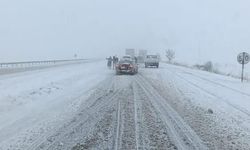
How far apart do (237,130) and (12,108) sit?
9.77 metres

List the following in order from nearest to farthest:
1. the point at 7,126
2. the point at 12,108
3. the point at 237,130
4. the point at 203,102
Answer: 1. the point at 237,130
2. the point at 7,126
3. the point at 12,108
4. the point at 203,102

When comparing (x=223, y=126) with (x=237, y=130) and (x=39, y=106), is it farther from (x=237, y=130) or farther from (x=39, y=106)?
(x=39, y=106)

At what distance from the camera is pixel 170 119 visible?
15.6m

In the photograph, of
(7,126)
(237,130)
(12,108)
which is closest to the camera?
(237,130)

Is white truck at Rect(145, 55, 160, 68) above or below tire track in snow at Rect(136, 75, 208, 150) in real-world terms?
below

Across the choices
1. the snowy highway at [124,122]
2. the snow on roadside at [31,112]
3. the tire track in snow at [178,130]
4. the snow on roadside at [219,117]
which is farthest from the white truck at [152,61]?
the tire track in snow at [178,130]

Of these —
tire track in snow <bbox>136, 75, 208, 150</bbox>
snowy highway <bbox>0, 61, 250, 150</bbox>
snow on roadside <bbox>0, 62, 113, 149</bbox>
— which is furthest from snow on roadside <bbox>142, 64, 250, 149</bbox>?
snow on roadside <bbox>0, 62, 113, 149</bbox>

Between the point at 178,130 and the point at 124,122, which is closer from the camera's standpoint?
the point at 178,130

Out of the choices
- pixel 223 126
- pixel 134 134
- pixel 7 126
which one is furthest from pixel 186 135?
pixel 7 126

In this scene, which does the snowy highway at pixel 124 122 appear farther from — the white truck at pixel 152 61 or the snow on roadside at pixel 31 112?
the white truck at pixel 152 61

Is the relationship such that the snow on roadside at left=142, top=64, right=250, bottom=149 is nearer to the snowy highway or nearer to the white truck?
the snowy highway

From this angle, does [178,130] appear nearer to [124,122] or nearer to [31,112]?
[124,122]

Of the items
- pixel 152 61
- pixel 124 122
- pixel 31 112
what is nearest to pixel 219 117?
pixel 124 122

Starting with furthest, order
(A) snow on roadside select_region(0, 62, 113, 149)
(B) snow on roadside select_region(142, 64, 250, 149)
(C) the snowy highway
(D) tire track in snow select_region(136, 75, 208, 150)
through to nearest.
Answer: (A) snow on roadside select_region(0, 62, 113, 149) < (B) snow on roadside select_region(142, 64, 250, 149) < (C) the snowy highway < (D) tire track in snow select_region(136, 75, 208, 150)
